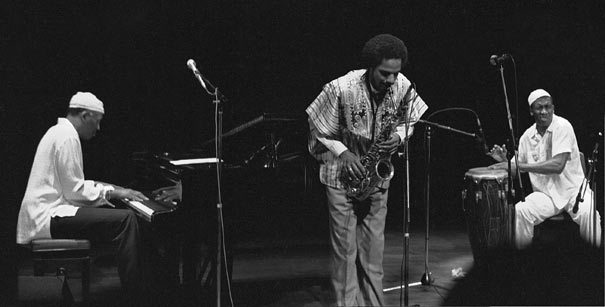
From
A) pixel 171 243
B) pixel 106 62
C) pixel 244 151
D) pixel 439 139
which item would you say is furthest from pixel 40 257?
pixel 439 139

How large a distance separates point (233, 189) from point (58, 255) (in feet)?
3.66

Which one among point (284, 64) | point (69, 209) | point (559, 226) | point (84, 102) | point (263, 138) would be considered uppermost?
point (284, 64)

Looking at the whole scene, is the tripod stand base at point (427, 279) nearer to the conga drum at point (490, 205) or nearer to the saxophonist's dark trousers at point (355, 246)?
the conga drum at point (490, 205)

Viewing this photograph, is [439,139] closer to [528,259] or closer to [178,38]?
[178,38]

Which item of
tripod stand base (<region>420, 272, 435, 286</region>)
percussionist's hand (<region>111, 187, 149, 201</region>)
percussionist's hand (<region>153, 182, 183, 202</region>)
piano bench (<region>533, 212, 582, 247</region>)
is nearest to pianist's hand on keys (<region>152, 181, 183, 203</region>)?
percussionist's hand (<region>153, 182, 183, 202</region>)

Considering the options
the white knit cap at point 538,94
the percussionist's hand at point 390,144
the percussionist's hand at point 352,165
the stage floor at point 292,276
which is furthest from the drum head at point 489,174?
the percussionist's hand at point 352,165

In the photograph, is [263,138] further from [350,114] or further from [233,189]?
[350,114]

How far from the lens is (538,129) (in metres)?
5.75

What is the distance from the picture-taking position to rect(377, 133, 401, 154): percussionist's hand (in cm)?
371

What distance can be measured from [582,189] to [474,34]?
7.18ft

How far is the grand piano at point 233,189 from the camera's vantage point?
4531 mm

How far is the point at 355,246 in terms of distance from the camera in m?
3.79

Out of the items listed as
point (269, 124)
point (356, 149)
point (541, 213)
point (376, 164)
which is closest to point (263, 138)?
point (269, 124)

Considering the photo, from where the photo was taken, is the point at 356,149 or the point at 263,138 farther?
the point at 263,138
